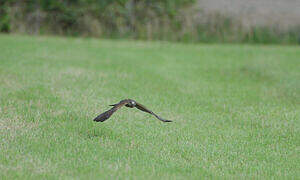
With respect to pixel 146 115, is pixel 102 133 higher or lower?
higher

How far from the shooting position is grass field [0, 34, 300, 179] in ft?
14.0

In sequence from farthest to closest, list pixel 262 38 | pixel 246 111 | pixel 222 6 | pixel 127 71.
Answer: pixel 222 6 → pixel 262 38 → pixel 127 71 → pixel 246 111

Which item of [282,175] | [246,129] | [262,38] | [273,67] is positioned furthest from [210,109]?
[262,38]

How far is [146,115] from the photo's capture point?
6.19 m

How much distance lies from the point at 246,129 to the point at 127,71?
3878 millimetres

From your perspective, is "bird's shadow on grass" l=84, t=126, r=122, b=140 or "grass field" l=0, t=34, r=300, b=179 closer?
"grass field" l=0, t=34, r=300, b=179

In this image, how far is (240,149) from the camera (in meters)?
4.89

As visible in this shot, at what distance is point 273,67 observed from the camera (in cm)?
1020

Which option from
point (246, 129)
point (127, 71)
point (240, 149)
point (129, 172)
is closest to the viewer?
point (129, 172)

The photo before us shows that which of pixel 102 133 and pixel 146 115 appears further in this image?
pixel 146 115

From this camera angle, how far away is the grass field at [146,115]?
14.0ft

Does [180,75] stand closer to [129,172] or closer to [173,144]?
[173,144]

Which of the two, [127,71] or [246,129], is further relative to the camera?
[127,71]

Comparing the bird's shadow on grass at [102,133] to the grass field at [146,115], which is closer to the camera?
the grass field at [146,115]
